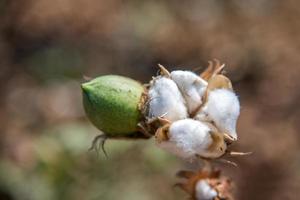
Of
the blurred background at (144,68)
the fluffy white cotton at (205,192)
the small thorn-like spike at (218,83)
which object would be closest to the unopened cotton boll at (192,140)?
the small thorn-like spike at (218,83)

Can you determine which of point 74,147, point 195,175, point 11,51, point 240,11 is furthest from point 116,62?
point 195,175

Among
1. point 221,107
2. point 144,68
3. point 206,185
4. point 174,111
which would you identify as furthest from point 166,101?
Answer: point 144,68

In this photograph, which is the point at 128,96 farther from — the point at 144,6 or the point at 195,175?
the point at 144,6

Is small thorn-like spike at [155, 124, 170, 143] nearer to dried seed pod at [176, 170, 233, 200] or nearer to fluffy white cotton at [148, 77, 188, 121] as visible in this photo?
fluffy white cotton at [148, 77, 188, 121]

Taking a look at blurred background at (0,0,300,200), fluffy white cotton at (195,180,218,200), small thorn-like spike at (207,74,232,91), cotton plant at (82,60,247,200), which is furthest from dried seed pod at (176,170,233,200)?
blurred background at (0,0,300,200)

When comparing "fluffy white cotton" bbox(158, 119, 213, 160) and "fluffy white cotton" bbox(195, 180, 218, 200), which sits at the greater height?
"fluffy white cotton" bbox(158, 119, 213, 160)

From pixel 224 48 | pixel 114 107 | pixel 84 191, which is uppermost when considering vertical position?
pixel 114 107

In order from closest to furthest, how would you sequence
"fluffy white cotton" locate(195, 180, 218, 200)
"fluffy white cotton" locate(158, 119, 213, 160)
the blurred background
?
1. "fluffy white cotton" locate(158, 119, 213, 160)
2. "fluffy white cotton" locate(195, 180, 218, 200)
3. the blurred background
